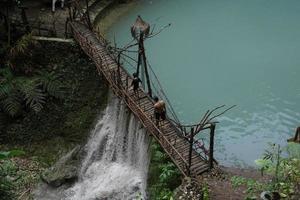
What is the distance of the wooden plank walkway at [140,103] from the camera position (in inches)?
344

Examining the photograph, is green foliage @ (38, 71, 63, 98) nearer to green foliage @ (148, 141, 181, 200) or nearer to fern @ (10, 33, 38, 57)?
fern @ (10, 33, 38, 57)

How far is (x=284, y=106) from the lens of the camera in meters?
13.7

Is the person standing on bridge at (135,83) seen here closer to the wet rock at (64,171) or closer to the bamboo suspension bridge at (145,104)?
the bamboo suspension bridge at (145,104)

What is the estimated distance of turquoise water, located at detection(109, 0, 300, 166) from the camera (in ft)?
41.6

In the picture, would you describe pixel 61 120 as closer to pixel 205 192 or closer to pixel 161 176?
pixel 161 176

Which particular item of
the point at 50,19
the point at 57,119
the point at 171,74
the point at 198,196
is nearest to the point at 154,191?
the point at 198,196

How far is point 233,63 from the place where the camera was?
53.0 feet

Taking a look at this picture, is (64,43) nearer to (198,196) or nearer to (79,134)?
(79,134)

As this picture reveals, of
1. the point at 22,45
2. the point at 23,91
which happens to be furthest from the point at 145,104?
the point at 22,45

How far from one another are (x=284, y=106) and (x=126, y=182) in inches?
224

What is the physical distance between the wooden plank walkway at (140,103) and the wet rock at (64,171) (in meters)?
2.00

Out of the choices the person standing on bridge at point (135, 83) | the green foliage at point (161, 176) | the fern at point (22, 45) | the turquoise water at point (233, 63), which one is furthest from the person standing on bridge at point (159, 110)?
the fern at point (22, 45)

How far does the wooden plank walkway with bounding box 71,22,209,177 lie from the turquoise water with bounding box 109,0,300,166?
239 cm

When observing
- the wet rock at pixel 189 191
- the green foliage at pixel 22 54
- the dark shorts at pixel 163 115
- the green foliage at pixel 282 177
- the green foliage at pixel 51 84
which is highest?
the green foliage at pixel 22 54
